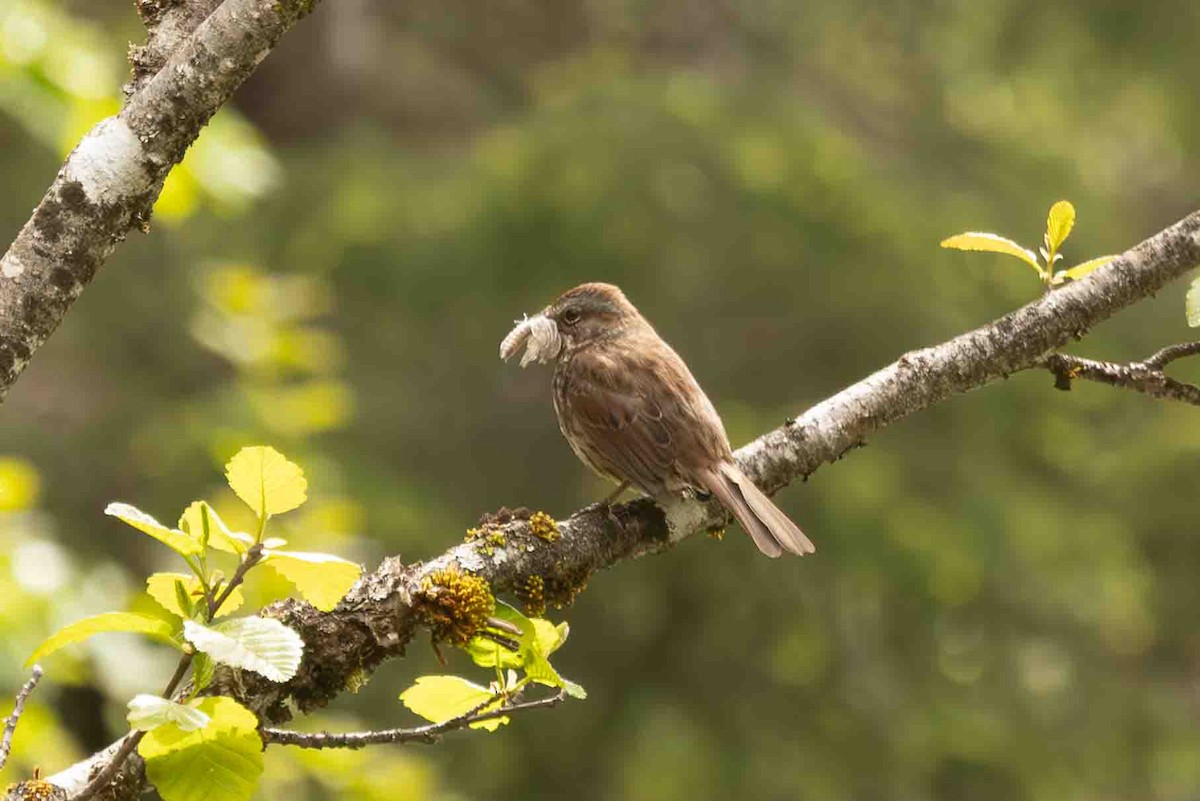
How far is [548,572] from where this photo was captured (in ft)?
8.15

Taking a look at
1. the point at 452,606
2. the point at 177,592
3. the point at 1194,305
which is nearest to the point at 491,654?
the point at 452,606

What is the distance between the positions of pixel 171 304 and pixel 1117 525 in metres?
5.09

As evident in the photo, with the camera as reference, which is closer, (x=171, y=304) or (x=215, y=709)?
(x=215, y=709)

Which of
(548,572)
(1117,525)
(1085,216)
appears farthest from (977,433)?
(548,572)

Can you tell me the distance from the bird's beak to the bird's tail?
3.12 feet

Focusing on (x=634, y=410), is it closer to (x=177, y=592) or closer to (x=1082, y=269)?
(x=1082, y=269)

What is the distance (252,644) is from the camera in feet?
5.74

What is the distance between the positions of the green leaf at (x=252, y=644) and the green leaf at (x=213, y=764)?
96mm

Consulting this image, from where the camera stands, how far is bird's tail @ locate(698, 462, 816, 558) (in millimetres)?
3055

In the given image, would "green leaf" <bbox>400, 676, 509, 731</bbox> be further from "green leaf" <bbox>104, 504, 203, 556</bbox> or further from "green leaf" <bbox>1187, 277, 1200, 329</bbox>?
"green leaf" <bbox>1187, 277, 1200, 329</bbox>

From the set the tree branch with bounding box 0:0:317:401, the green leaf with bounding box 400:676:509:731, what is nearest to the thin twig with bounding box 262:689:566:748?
the green leaf with bounding box 400:676:509:731

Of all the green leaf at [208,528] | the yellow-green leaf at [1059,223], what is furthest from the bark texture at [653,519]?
the green leaf at [208,528]

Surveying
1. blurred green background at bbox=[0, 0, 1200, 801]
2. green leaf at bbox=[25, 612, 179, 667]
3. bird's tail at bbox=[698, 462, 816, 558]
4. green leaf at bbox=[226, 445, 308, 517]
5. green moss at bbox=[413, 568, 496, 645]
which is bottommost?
green leaf at bbox=[25, 612, 179, 667]

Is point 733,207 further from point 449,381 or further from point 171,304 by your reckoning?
point 171,304
